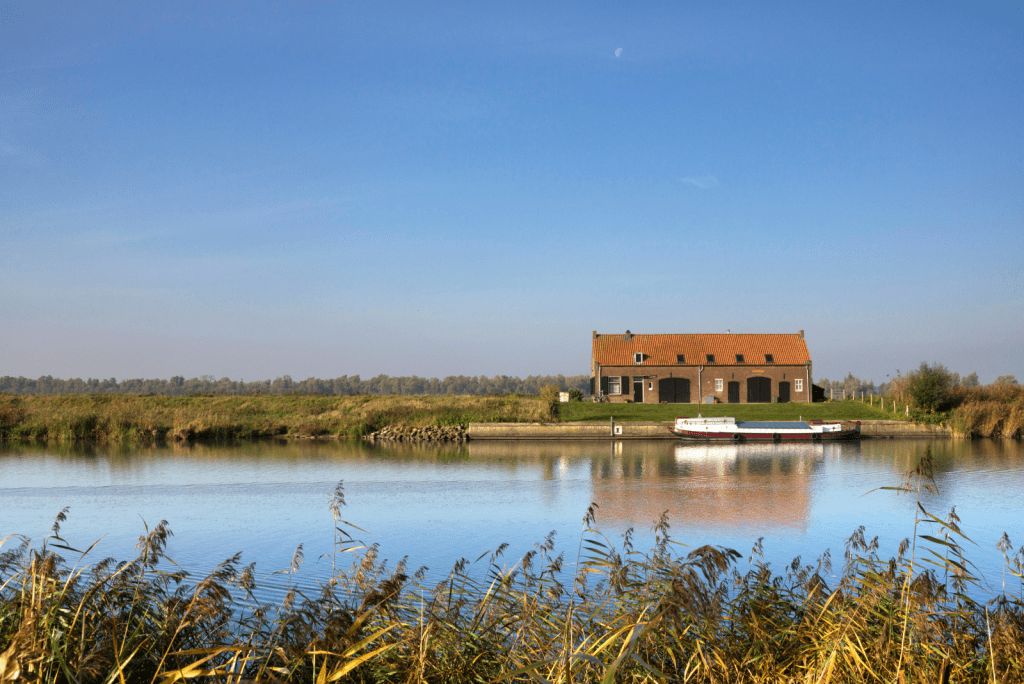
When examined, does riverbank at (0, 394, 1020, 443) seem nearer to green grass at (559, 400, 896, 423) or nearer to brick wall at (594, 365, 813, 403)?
green grass at (559, 400, 896, 423)

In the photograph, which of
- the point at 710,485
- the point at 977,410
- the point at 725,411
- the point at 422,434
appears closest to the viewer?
the point at 710,485

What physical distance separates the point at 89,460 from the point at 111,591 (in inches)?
884

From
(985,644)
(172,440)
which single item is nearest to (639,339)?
(172,440)

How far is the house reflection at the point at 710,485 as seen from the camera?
12500mm

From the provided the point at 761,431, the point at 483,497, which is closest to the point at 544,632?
the point at 483,497

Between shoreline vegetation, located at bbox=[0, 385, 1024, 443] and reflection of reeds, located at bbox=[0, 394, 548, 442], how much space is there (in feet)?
0.15

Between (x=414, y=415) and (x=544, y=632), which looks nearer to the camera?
(x=544, y=632)

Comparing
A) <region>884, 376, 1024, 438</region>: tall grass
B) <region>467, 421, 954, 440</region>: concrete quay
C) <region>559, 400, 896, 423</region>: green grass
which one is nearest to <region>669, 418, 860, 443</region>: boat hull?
<region>467, 421, 954, 440</region>: concrete quay

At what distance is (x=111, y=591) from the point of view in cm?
437

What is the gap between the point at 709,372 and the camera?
40969 mm

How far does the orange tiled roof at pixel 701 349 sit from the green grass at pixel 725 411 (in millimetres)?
3728

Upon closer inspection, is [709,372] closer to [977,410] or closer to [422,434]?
[977,410]

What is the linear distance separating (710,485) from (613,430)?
45.6 feet

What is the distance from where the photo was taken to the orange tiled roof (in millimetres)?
41219
